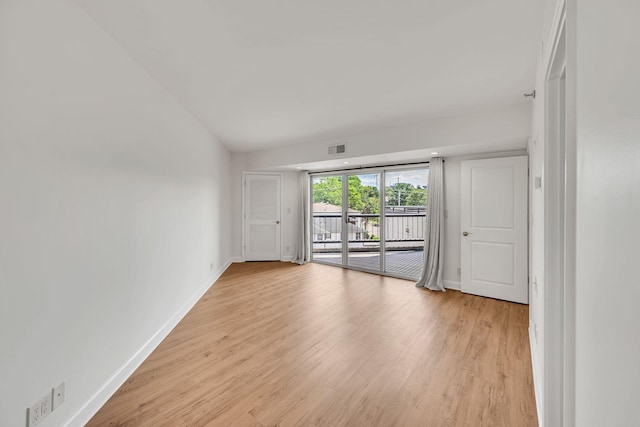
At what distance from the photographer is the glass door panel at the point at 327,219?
605cm

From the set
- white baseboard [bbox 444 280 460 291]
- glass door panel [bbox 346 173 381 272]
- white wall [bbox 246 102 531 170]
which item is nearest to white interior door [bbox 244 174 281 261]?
white wall [bbox 246 102 531 170]

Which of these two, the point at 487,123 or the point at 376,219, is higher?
the point at 487,123

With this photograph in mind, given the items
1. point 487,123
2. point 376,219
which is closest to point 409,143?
point 487,123

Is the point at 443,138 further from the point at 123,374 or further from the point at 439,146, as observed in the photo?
the point at 123,374

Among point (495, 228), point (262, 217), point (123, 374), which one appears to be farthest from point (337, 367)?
point (262, 217)

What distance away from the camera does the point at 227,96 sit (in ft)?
9.83

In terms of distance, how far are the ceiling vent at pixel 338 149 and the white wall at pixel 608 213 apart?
3861 mm

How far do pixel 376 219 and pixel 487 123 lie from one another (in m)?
2.59

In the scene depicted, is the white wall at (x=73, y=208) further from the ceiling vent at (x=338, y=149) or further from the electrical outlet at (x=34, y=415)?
the ceiling vent at (x=338, y=149)

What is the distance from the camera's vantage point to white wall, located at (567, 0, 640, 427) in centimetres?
48

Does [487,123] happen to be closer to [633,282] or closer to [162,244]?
[633,282]

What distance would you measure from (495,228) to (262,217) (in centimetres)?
451

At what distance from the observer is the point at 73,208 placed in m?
1.61

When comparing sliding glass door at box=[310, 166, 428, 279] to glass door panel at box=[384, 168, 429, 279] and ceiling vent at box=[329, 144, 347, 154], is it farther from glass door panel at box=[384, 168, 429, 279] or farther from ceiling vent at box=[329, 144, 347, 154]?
ceiling vent at box=[329, 144, 347, 154]
